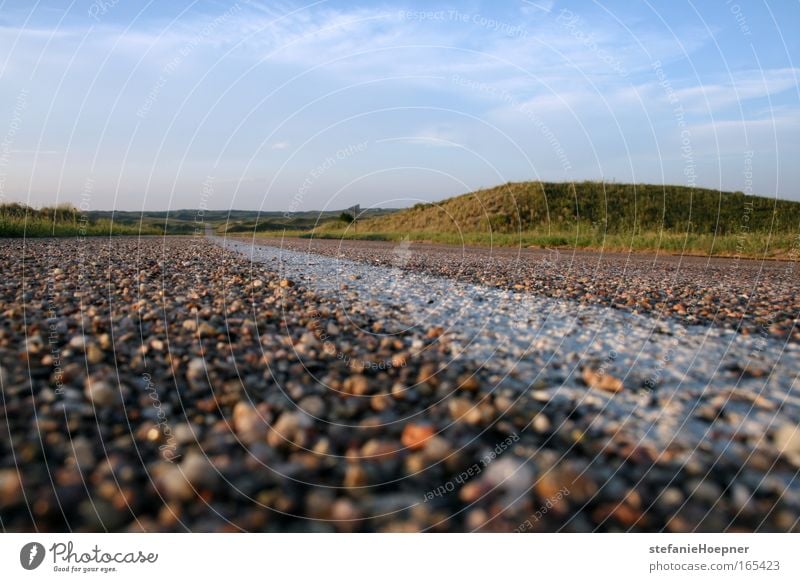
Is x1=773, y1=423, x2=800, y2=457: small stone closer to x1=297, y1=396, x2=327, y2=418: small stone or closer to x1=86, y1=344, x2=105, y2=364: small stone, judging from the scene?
x1=297, y1=396, x2=327, y2=418: small stone

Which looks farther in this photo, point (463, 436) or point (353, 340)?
point (353, 340)

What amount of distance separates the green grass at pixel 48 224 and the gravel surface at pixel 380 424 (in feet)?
71.3

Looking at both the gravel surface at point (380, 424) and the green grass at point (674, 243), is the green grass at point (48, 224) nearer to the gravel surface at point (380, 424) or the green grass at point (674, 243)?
the gravel surface at point (380, 424)

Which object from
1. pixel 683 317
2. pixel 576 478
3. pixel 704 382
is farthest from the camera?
pixel 683 317

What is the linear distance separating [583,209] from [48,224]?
55349 millimetres

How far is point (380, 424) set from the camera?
12.2 ft

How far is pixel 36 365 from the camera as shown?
14.7 feet

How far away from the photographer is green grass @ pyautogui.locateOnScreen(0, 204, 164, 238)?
24.3m

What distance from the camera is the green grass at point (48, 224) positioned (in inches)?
958

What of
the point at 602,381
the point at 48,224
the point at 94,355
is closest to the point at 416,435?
the point at 602,381

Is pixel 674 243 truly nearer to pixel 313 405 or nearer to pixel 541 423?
pixel 541 423
